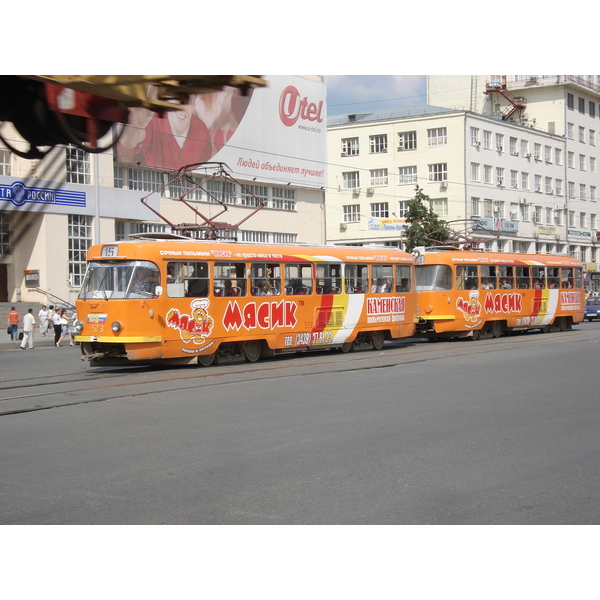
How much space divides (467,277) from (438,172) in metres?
34.5

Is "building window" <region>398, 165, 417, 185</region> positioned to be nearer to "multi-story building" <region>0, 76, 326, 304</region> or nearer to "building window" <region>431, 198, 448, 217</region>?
"building window" <region>431, 198, 448, 217</region>

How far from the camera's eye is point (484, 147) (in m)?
61.7

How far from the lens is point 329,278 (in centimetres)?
2206

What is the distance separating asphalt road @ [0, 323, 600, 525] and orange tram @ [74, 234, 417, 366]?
152cm

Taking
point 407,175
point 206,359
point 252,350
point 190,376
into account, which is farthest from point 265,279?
point 407,175

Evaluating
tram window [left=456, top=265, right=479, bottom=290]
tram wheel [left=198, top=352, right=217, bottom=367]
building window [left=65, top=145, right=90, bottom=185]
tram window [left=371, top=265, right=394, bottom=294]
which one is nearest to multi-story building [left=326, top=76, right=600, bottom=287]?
tram window [left=456, top=265, right=479, bottom=290]

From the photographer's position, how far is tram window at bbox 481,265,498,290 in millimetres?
28688

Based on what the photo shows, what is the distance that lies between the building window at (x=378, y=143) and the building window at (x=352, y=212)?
4.72 m

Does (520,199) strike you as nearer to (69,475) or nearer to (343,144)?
(343,144)

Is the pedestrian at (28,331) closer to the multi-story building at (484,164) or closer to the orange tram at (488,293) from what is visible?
the orange tram at (488,293)

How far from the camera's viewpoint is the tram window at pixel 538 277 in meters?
31.5

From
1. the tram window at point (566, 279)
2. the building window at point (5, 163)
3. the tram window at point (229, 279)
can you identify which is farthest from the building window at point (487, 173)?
the building window at point (5, 163)

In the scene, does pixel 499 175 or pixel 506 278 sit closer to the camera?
pixel 506 278

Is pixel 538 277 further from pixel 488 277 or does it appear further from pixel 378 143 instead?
pixel 378 143
